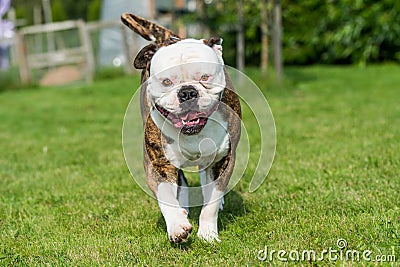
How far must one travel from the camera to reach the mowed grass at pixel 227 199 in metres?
3.51

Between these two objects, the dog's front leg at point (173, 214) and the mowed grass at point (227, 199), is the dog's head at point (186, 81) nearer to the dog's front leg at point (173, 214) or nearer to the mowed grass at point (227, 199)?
the dog's front leg at point (173, 214)

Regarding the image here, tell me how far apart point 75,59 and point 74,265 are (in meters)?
Result: 16.2

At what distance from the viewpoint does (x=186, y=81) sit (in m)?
3.37

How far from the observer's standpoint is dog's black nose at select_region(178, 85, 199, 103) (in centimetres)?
333

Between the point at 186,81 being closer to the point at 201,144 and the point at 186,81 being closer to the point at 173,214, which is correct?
the point at 201,144

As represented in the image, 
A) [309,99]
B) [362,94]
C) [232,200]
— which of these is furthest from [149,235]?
[362,94]

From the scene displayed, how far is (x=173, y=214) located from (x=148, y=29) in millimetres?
1570

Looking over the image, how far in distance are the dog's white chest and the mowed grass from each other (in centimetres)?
53

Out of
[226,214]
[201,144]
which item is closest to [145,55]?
[201,144]

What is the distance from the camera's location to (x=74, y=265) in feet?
11.1

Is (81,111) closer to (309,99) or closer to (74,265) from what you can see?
(309,99)

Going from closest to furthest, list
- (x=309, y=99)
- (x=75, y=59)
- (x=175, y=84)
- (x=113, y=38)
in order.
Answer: (x=175, y=84), (x=309, y=99), (x=75, y=59), (x=113, y=38)

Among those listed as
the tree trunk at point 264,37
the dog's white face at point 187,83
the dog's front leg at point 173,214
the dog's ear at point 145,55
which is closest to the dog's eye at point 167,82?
the dog's white face at point 187,83

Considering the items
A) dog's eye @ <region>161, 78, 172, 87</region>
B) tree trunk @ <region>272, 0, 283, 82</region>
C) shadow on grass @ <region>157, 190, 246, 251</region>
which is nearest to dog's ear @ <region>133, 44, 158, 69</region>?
dog's eye @ <region>161, 78, 172, 87</region>
